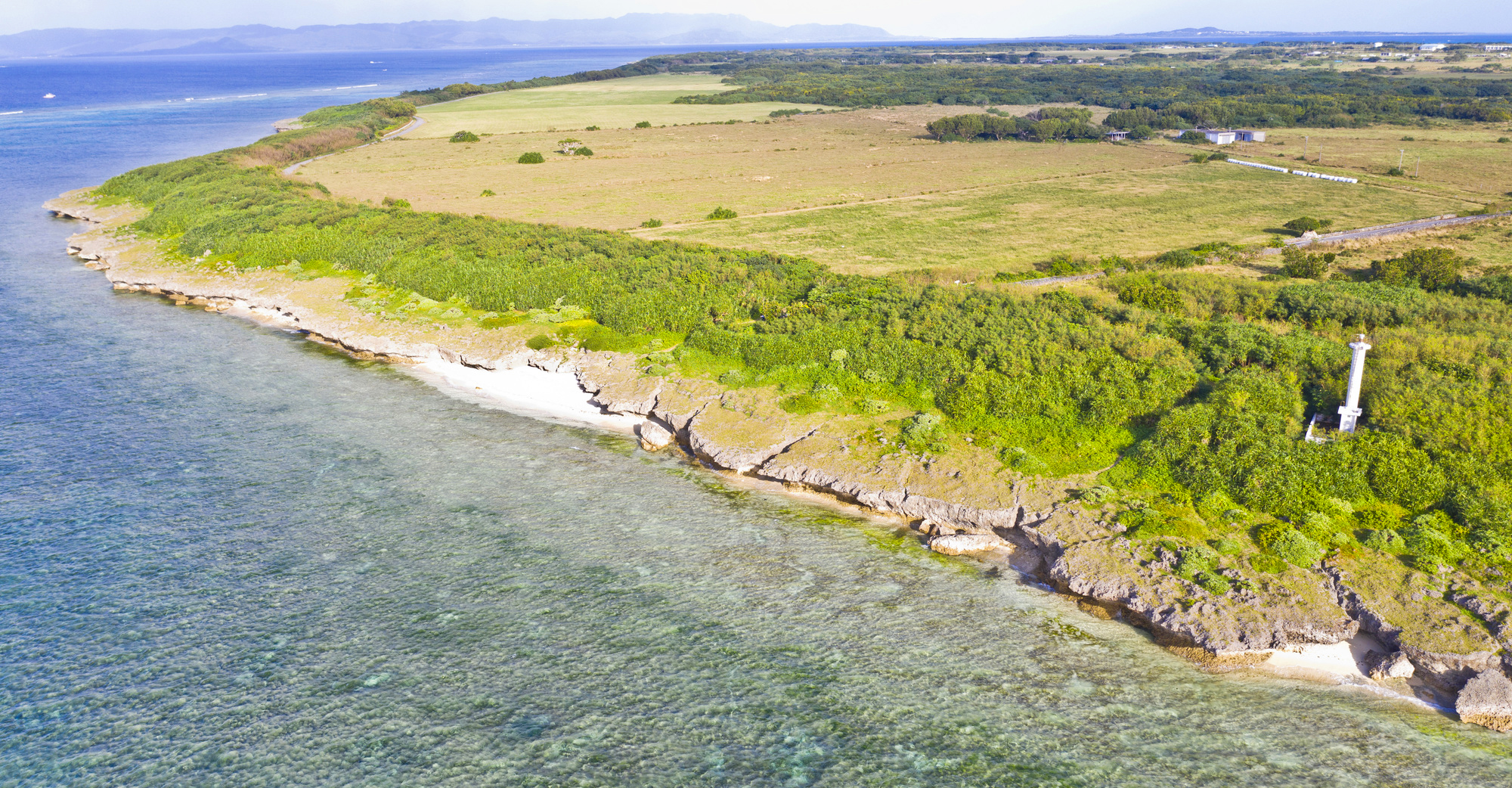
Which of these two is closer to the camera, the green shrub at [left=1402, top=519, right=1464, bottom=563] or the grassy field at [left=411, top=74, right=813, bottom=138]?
the green shrub at [left=1402, top=519, right=1464, bottom=563]

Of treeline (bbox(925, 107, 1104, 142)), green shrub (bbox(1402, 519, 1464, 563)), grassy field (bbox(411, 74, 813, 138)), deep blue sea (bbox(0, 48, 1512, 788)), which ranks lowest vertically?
deep blue sea (bbox(0, 48, 1512, 788))

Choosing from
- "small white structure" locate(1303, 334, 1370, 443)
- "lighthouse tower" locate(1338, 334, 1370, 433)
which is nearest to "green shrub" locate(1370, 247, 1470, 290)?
"small white structure" locate(1303, 334, 1370, 443)

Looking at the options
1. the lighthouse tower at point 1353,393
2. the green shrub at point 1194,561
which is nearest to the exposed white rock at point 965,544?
the green shrub at point 1194,561

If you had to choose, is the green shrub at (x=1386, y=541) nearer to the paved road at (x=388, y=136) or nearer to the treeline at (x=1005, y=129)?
the paved road at (x=388, y=136)

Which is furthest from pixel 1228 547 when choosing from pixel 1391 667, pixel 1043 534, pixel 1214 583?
pixel 1043 534

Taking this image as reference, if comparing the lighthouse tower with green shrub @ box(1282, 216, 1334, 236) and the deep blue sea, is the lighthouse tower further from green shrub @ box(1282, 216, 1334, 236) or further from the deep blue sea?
green shrub @ box(1282, 216, 1334, 236)

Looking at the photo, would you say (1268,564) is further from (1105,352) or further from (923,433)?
(1105,352)
